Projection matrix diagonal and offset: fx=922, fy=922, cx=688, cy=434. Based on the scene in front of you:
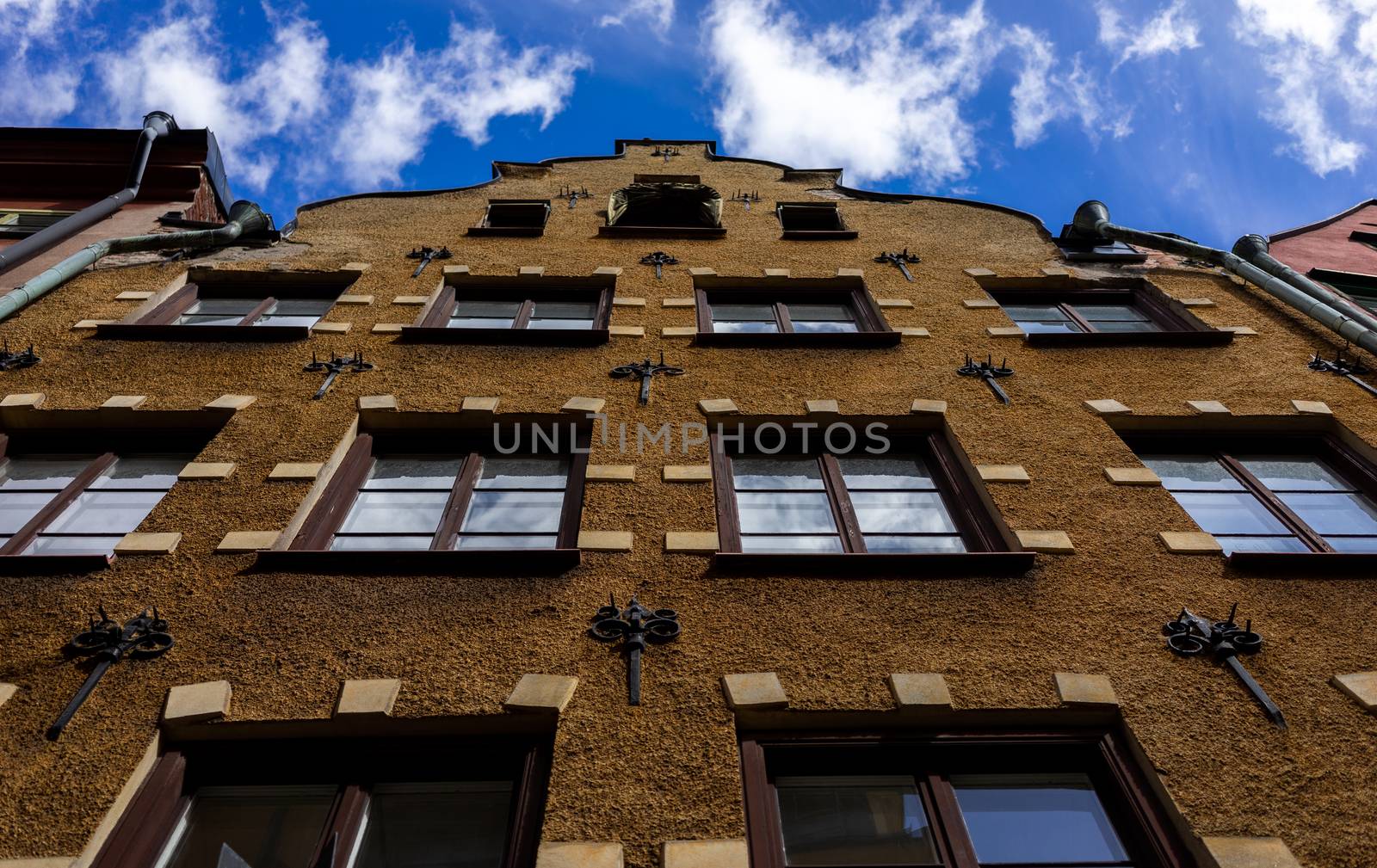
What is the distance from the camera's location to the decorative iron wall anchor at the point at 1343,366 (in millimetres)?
8070

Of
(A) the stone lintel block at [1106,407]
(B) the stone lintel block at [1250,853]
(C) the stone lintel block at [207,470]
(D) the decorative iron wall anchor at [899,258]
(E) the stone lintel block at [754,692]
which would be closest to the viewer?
(B) the stone lintel block at [1250,853]

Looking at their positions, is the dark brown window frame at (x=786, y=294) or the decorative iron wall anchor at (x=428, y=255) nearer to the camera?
the dark brown window frame at (x=786, y=294)

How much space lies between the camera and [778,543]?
6.32 metres

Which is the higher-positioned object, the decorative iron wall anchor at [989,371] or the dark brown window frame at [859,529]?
the decorative iron wall anchor at [989,371]

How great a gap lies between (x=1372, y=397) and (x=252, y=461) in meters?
9.02

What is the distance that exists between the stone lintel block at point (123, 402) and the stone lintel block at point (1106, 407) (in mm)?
7711

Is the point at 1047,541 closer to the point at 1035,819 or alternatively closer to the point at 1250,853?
the point at 1035,819

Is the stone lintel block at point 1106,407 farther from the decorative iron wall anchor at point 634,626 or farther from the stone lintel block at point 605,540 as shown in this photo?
the decorative iron wall anchor at point 634,626

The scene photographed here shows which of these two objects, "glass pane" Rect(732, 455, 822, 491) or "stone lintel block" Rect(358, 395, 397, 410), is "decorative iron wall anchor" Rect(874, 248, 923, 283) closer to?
"glass pane" Rect(732, 455, 822, 491)

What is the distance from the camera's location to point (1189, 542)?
19.5 ft

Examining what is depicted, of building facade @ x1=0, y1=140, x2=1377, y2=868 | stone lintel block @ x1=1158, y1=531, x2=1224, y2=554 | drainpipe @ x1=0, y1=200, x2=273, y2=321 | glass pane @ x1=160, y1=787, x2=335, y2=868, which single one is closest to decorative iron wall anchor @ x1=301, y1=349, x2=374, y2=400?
building facade @ x1=0, y1=140, x2=1377, y2=868

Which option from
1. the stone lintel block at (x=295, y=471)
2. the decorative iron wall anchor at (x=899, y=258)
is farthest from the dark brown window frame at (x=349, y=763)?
the decorative iron wall anchor at (x=899, y=258)

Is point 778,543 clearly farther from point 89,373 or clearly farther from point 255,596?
point 89,373

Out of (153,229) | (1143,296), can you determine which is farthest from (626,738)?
(153,229)
